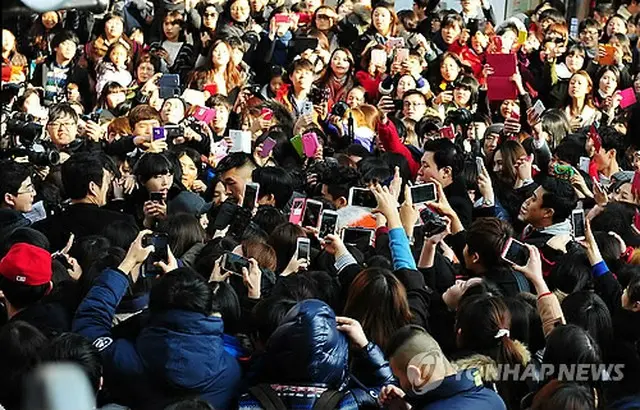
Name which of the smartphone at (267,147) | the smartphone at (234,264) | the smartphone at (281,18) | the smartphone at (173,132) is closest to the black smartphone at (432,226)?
the smartphone at (234,264)

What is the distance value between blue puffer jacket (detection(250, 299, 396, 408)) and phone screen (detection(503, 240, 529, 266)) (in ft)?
3.57

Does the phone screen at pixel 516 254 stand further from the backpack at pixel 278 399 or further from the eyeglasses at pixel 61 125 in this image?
the eyeglasses at pixel 61 125

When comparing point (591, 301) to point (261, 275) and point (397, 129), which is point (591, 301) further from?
point (397, 129)

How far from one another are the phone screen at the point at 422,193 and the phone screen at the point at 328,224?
0.40m

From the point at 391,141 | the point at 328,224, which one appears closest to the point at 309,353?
the point at 328,224

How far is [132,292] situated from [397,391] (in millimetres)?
1302

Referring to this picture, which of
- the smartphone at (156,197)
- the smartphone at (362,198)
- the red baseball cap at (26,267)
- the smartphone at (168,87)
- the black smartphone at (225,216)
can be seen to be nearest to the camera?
the red baseball cap at (26,267)

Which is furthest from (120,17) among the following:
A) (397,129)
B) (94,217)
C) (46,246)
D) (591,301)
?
(591,301)

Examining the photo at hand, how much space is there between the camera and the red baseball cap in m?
3.56

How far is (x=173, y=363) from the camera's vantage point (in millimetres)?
2820

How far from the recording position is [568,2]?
46.3 feet

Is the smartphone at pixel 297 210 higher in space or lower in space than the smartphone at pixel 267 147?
higher

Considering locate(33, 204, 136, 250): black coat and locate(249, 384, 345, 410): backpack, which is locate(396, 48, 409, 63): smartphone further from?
locate(249, 384, 345, 410): backpack

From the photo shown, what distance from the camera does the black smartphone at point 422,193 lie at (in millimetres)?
4660
